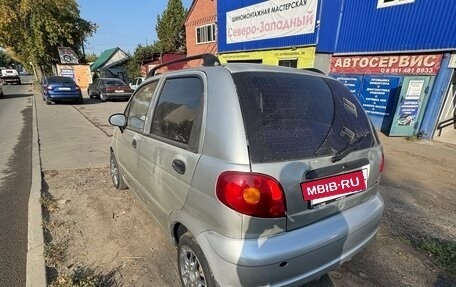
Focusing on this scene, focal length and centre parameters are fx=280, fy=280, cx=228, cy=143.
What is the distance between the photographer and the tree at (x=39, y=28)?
2817cm

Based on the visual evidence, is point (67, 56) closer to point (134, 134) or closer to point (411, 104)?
point (411, 104)

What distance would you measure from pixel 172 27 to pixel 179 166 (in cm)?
4313

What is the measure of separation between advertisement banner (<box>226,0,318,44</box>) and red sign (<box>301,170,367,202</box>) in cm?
1142

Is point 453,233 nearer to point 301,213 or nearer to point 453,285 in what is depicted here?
point 453,285

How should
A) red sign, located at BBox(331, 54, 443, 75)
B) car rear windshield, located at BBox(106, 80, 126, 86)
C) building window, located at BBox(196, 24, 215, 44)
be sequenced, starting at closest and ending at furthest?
A: red sign, located at BBox(331, 54, 443, 75) < car rear windshield, located at BBox(106, 80, 126, 86) < building window, located at BBox(196, 24, 215, 44)

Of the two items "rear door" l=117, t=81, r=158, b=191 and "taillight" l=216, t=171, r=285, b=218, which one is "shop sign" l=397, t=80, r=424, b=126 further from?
"taillight" l=216, t=171, r=285, b=218

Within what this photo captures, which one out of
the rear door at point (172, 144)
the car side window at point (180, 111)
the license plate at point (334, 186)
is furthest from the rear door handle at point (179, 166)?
the license plate at point (334, 186)

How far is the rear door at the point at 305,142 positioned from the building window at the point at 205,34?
20.4 meters

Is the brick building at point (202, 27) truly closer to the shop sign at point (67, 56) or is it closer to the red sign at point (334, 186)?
the shop sign at point (67, 56)

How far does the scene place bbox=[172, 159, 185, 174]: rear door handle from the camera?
6.57 feet

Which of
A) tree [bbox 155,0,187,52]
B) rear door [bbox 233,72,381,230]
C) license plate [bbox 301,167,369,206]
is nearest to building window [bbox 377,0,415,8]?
rear door [bbox 233,72,381,230]

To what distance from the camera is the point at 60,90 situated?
50.6ft

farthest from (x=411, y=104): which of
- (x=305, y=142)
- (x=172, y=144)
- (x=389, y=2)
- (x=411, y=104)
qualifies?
(x=172, y=144)

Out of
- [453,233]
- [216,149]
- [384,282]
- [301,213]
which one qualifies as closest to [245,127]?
[216,149]
